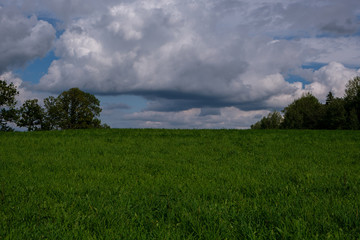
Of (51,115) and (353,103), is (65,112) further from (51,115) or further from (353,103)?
(353,103)

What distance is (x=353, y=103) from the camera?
221 feet

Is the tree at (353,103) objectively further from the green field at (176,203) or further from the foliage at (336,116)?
the green field at (176,203)

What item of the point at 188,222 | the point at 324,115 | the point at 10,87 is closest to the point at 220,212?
the point at 188,222

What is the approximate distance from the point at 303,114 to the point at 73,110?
62489mm

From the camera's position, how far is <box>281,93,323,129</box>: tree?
77.7m

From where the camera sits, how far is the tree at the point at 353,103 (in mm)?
63281

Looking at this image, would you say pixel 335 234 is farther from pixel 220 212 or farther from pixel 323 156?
pixel 323 156

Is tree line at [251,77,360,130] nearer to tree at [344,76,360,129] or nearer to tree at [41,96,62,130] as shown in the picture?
tree at [344,76,360,129]

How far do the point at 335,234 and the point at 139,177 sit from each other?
5282 millimetres

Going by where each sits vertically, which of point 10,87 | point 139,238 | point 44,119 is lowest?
point 139,238

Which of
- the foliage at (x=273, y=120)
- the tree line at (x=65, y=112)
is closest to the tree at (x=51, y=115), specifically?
the tree line at (x=65, y=112)

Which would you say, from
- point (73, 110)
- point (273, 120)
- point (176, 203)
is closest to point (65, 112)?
point (73, 110)

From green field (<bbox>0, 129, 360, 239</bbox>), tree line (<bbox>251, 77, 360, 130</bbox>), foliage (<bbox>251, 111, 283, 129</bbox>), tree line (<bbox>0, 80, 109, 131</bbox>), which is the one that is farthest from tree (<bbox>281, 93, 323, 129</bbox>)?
green field (<bbox>0, 129, 360, 239</bbox>)

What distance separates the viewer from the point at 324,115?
70875 mm
